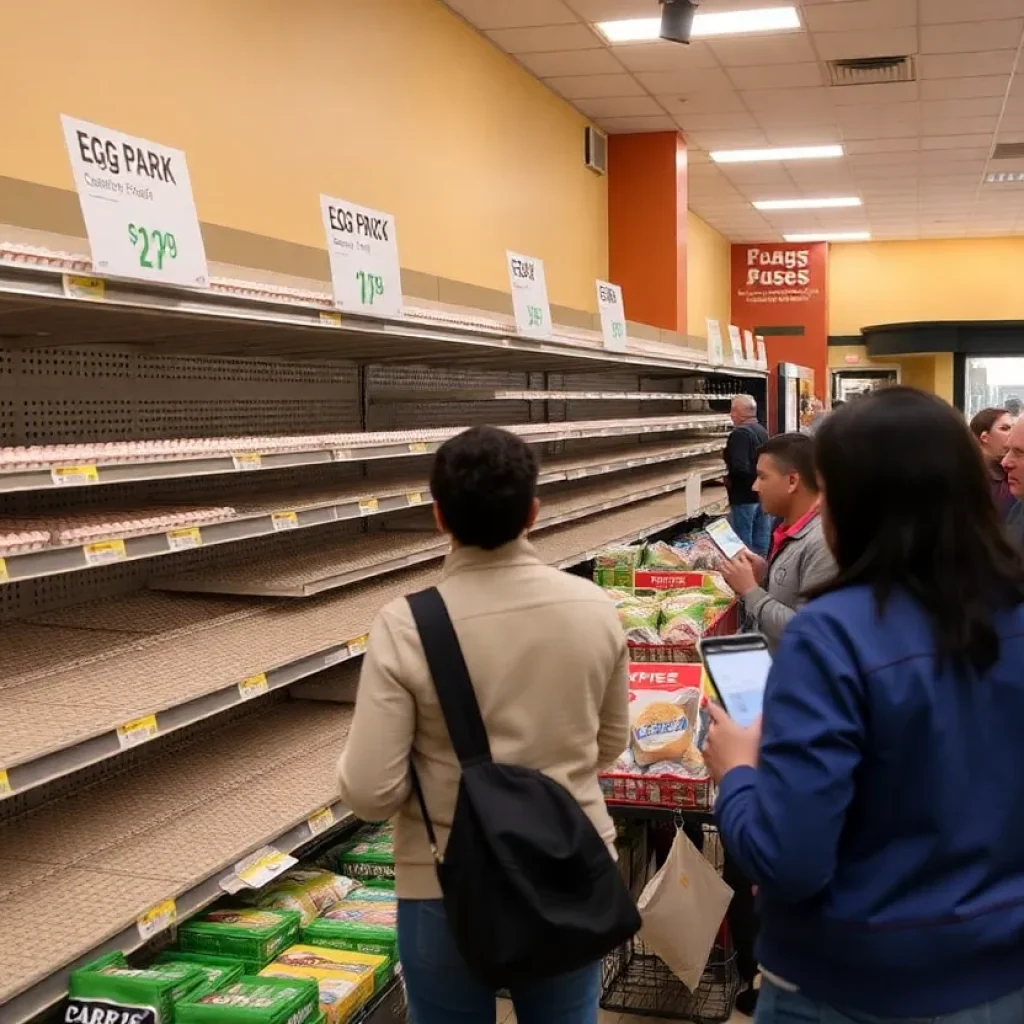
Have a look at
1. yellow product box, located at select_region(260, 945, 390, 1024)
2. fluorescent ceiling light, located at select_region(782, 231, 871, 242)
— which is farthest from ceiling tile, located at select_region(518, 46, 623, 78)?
fluorescent ceiling light, located at select_region(782, 231, 871, 242)

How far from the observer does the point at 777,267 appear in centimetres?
1772

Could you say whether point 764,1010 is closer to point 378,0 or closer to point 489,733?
point 489,733

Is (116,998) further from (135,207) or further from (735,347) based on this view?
(735,347)

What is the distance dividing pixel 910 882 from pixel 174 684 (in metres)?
1.95

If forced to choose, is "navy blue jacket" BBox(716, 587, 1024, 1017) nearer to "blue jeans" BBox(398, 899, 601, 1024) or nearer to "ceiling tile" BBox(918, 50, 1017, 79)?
"blue jeans" BBox(398, 899, 601, 1024)

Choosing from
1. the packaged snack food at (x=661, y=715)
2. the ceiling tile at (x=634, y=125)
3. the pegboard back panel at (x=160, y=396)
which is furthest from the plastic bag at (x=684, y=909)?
the ceiling tile at (x=634, y=125)

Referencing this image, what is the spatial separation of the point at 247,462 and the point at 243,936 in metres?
1.19

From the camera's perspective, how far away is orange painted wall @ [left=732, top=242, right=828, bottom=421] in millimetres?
17438

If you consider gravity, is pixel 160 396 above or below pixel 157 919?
above

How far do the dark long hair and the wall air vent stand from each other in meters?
9.14

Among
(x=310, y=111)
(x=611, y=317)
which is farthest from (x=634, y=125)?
(x=310, y=111)

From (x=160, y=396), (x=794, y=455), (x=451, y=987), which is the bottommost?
(x=451, y=987)

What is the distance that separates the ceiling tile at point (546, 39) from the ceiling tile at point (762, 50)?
0.88 m

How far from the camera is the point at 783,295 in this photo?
17703mm
